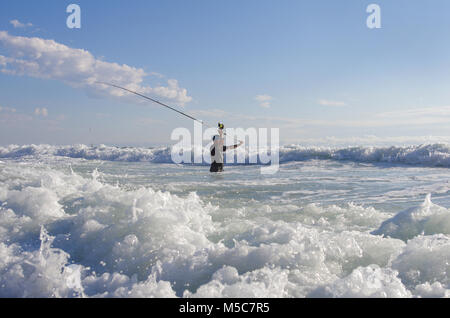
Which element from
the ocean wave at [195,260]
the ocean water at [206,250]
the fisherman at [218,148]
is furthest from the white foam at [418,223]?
the fisherman at [218,148]

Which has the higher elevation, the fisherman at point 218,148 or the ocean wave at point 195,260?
the fisherman at point 218,148

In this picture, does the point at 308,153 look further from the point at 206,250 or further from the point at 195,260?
the point at 195,260

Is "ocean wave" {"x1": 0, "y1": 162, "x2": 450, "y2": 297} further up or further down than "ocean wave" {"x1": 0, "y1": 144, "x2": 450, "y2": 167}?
further down

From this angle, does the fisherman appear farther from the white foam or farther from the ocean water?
the white foam

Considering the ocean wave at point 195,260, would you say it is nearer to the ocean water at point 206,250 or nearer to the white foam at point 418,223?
the ocean water at point 206,250

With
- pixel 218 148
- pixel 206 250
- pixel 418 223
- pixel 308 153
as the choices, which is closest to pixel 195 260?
pixel 206 250

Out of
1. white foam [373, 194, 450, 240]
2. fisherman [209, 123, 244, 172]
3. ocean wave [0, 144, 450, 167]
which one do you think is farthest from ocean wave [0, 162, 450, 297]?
ocean wave [0, 144, 450, 167]
